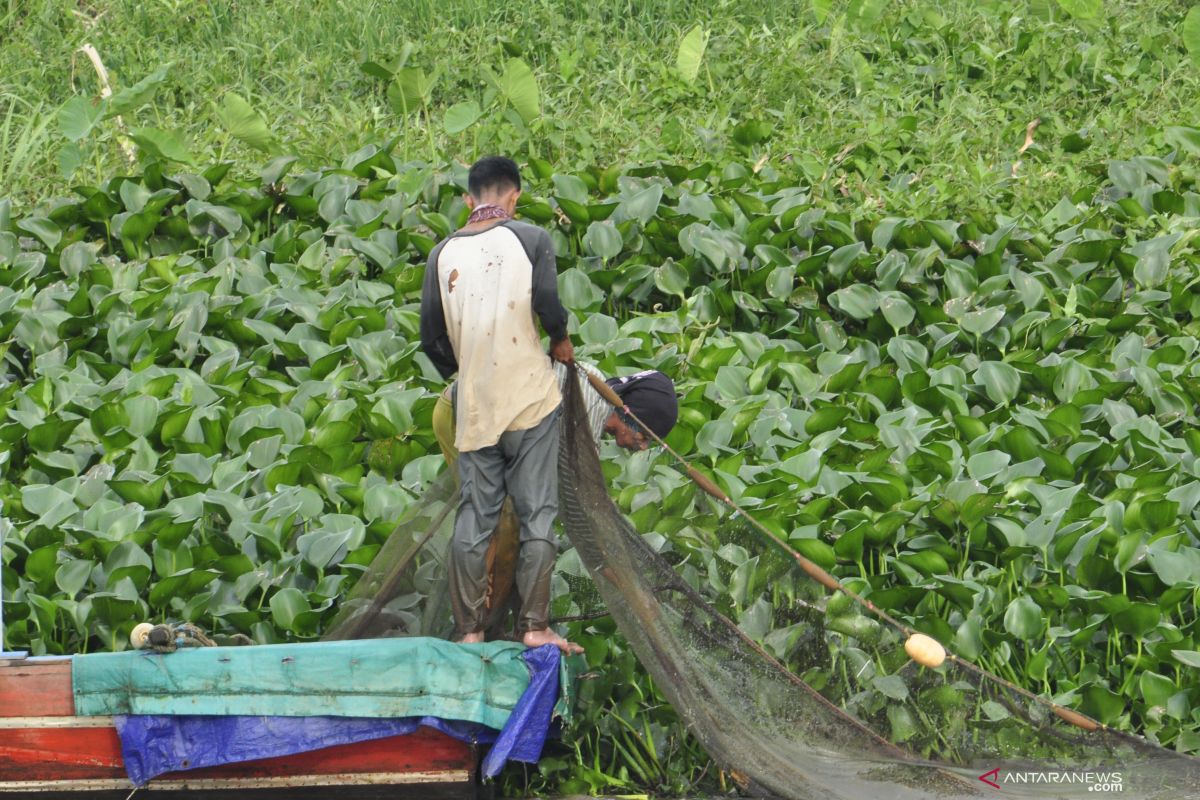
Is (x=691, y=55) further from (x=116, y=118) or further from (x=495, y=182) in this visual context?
(x=495, y=182)

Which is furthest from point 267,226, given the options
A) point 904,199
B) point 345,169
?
point 904,199

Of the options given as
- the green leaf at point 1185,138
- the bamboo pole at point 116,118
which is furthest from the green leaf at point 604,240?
the green leaf at point 1185,138

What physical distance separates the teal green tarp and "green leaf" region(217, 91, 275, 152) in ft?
13.2

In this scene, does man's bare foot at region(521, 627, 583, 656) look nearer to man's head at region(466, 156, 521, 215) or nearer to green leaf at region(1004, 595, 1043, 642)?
man's head at region(466, 156, 521, 215)

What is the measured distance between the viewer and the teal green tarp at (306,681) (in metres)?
3.93

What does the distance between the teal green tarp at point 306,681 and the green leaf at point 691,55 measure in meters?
5.16

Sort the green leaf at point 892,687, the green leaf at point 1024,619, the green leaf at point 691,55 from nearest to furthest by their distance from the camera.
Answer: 1. the green leaf at point 892,687
2. the green leaf at point 1024,619
3. the green leaf at point 691,55

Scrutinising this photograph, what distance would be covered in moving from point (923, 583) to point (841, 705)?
2.11ft

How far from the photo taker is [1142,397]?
18.5 feet

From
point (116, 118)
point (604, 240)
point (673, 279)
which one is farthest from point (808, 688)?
point (116, 118)

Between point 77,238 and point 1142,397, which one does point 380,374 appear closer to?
point 77,238

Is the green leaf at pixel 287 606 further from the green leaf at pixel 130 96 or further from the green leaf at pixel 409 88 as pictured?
the green leaf at pixel 409 88

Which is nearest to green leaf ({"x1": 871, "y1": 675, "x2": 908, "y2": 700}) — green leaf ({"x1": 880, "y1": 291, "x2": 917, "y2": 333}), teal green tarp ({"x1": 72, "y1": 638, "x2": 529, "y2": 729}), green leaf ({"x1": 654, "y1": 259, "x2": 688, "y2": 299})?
teal green tarp ({"x1": 72, "y1": 638, "x2": 529, "y2": 729})

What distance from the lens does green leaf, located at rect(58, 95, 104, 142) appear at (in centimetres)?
729
